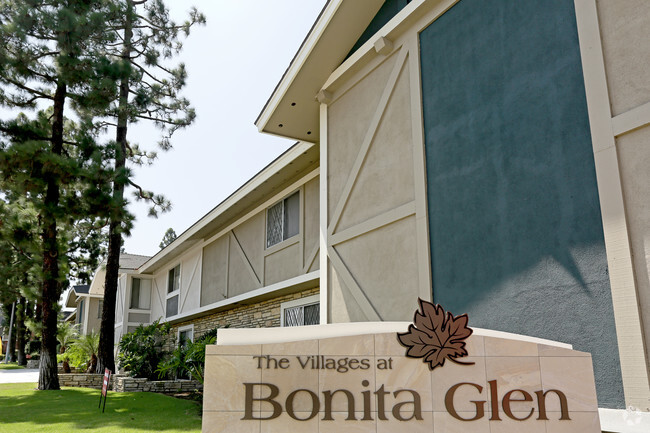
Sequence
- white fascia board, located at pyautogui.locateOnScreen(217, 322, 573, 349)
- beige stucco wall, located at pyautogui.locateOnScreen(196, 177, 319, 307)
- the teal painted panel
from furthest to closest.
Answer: beige stucco wall, located at pyautogui.locateOnScreen(196, 177, 319, 307)
the teal painted panel
white fascia board, located at pyautogui.locateOnScreen(217, 322, 573, 349)

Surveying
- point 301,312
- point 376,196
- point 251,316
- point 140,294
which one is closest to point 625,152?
point 376,196

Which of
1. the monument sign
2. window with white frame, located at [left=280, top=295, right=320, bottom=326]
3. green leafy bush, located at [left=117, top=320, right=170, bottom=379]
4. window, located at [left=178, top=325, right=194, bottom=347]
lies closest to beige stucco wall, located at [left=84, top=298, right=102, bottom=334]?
window, located at [left=178, top=325, right=194, bottom=347]

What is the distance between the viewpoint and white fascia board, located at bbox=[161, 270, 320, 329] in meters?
12.5

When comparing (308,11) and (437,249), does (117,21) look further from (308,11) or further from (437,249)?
(437,249)

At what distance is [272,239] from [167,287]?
12028mm

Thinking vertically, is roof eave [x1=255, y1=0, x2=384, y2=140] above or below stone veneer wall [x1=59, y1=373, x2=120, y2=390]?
above

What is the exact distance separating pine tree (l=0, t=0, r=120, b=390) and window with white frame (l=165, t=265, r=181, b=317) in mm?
6166

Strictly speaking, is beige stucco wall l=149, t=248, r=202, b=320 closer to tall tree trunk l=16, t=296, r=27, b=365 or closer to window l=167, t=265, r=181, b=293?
window l=167, t=265, r=181, b=293

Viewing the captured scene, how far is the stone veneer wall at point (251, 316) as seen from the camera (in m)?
14.9

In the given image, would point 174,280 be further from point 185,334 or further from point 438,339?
point 438,339

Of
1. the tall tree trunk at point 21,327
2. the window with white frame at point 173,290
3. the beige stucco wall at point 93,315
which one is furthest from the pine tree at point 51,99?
the tall tree trunk at point 21,327

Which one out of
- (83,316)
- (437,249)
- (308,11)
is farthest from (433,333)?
(83,316)

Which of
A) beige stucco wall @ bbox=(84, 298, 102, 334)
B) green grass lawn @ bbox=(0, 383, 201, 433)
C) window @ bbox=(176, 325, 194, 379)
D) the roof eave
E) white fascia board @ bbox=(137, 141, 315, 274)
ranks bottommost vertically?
green grass lawn @ bbox=(0, 383, 201, 433)

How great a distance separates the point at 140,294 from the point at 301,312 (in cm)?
1857
